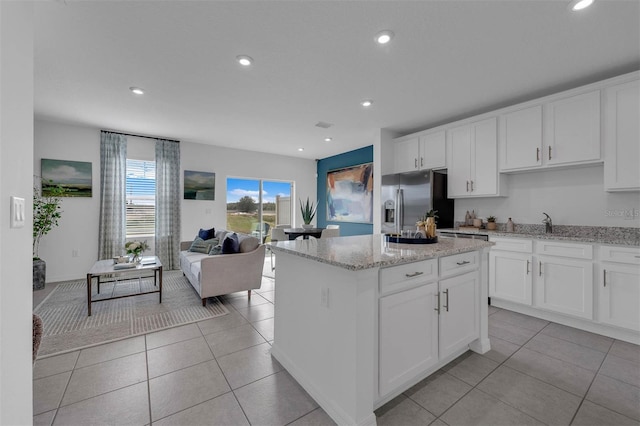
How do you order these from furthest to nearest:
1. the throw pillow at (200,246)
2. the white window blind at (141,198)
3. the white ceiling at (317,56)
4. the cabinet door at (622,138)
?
the white window blind at (141,198), the throw pillow at (200,246), the cabinet door at (622,138), the white ceiling at (317,56)

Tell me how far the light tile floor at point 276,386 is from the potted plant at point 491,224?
150 cm

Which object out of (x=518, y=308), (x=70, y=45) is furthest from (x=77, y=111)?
(x=518, y=308)

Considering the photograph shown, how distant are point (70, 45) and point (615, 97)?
5099 millimetres

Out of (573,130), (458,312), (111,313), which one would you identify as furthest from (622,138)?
(111,313)

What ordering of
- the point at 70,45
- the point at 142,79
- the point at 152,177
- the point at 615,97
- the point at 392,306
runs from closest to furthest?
the point at 392,306, the point at 70,45, the point at 615,97, the point at 142,79, the point at 152,177

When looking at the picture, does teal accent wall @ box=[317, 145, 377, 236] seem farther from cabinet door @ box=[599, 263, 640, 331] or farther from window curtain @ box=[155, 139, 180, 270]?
cabinet door @ box=[599, 263, 640, 331]

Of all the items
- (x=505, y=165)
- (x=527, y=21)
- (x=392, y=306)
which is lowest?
(x=392, y=306)

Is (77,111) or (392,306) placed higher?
(77,111)

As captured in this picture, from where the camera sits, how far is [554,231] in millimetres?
3291

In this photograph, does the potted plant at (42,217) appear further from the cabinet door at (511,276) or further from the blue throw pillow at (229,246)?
the cabinet door at (511,276)

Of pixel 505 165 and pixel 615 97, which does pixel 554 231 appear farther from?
pixel 615 97

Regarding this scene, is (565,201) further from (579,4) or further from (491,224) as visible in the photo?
(579,4)

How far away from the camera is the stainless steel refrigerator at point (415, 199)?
153 inches

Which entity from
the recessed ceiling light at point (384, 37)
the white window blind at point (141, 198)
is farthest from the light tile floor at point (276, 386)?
the white window blind at point (141, 198)
